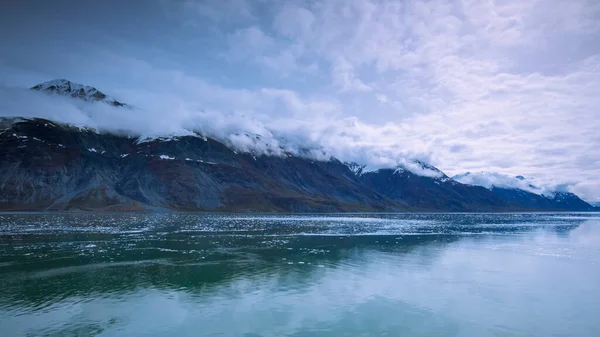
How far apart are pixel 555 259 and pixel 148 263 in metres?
48.7

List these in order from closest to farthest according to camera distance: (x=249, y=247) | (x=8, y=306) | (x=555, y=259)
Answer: (x=8, y=306)
(x=555, y=259)
(x=249, y=247)

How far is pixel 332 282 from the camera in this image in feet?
117

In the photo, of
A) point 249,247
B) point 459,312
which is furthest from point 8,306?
point 249,247

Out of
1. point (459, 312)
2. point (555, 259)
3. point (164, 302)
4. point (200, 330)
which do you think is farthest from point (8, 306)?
point (555, 259)

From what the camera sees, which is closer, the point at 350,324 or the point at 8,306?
the point at 350,324

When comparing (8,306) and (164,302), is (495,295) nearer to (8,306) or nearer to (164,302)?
(164,302)

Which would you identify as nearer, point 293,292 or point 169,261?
point 293,292

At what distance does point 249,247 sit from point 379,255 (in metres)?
19.3

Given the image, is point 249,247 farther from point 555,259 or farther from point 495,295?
point 555,259

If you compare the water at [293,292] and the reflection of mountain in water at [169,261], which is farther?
the reflection of mountain in water at [169,261]

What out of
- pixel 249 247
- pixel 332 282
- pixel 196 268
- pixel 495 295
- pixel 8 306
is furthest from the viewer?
pixel 249 247

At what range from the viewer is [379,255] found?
51969mm

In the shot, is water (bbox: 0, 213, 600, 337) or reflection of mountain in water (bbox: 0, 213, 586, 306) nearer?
water (bbox: 0, 213, 600, 337)

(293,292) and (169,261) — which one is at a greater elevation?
(169,261)
